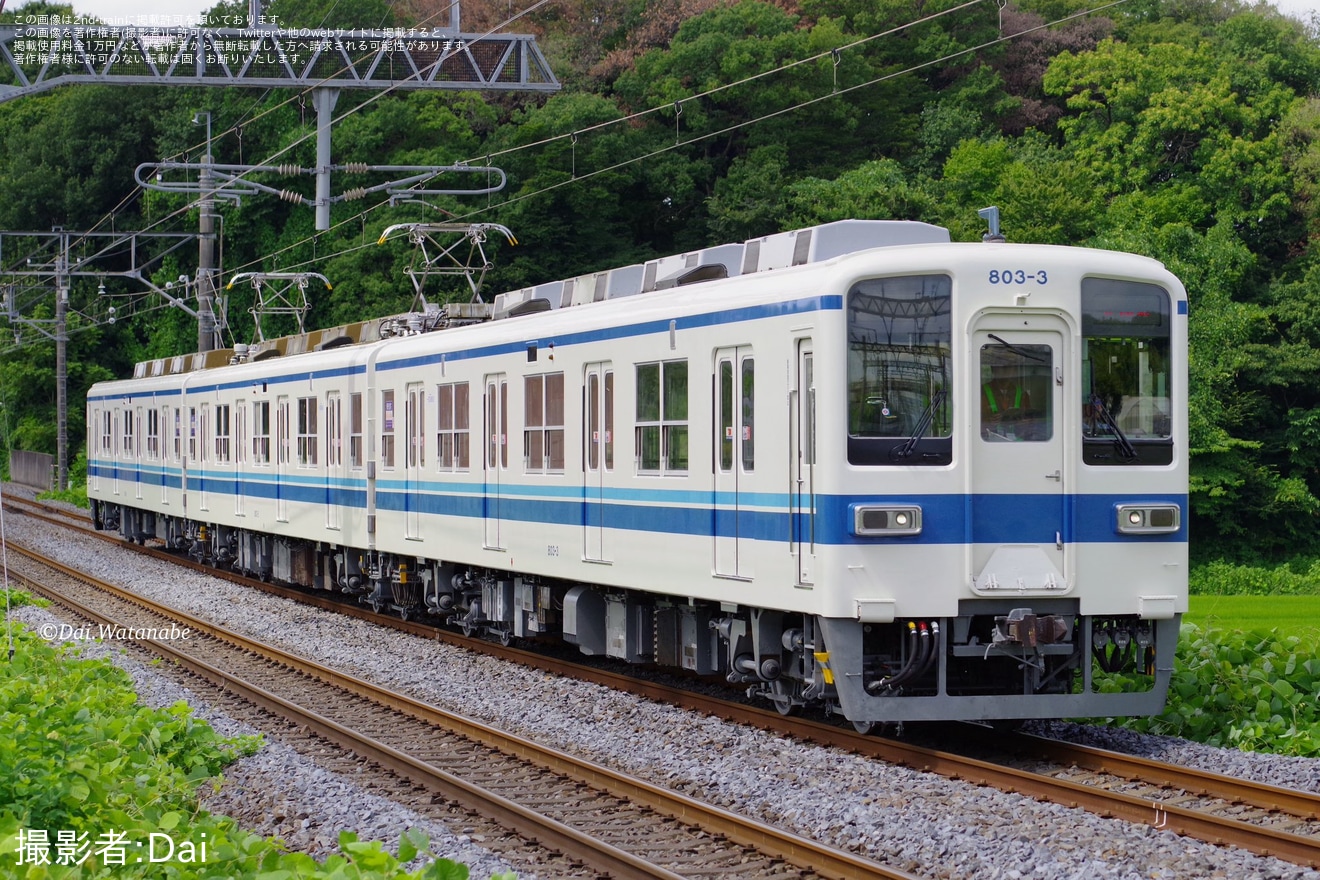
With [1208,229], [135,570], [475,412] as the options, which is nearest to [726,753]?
[475,412]

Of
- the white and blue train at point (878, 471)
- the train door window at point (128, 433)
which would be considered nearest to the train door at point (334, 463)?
the white and blue train at point (878, 471)

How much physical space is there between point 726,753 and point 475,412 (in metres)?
6.05

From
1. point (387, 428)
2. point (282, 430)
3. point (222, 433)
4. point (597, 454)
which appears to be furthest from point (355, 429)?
point (597, 454)

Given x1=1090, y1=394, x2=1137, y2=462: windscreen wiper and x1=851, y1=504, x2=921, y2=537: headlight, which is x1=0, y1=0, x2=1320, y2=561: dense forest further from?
x1=851, y1=504, x2=921, y2=537: headlight

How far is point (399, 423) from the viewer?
17391 millimetres

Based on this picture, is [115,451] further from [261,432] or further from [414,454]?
[414,454]

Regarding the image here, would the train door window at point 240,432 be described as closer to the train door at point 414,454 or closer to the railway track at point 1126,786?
the train door at point 414,454

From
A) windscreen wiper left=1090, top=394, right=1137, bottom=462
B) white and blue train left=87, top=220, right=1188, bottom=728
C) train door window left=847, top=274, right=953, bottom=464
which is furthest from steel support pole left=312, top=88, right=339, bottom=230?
windscreen wiper left=1090, top=394, right=1137, bottom=462

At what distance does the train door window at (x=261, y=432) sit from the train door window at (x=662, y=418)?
11.3m

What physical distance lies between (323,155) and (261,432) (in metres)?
3.90

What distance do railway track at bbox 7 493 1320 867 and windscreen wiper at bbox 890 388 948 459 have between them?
1.71 m

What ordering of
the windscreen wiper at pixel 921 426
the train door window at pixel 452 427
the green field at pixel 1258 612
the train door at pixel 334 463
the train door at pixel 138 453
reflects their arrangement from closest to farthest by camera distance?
the windscreen wiper at pixel 921 426, the train door window at pixel 452 427, the green field at pixel 1258 612, the train door at pixel 334 463, the train door at pixel 138 453

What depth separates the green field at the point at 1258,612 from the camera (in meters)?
18.5

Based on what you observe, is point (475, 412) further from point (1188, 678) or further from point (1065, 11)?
point (1065, 11)
